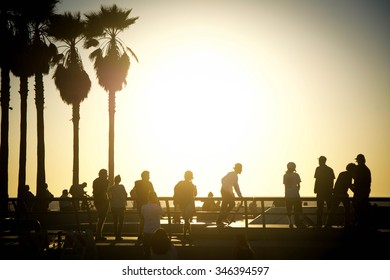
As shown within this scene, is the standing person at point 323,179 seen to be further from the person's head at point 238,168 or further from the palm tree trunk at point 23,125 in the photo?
the palm tree trunk at point 23,125

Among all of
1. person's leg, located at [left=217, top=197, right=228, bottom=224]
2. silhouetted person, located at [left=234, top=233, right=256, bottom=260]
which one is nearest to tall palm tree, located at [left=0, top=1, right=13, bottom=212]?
person's leg, located at [left=217, top=197, right=228, bottom=224]

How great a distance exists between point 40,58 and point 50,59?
2823mm

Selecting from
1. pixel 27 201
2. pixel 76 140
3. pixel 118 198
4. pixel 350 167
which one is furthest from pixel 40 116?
pixel 350 167

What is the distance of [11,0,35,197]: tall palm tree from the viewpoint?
38.8 meters

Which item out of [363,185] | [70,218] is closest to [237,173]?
[363,185]

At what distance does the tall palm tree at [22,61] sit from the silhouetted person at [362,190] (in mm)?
22733

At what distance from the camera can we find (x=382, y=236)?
20953 mm

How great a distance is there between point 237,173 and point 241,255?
30.9 feet

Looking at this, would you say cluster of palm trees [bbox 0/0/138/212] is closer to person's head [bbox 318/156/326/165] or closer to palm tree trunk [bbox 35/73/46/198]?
palm tree trunk [bbox 35/73/46/198]

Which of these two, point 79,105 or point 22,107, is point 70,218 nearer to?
point 22,107

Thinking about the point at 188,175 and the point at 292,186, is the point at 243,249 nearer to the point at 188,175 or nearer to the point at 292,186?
the point at 188,175

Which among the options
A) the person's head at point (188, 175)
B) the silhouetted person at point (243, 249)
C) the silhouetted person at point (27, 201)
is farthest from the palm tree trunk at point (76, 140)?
the silhouetted person at point (243, 249)

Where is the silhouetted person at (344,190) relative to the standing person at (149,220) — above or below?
above

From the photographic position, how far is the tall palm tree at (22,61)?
38.8 meters
